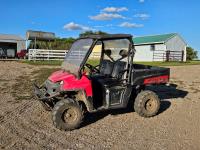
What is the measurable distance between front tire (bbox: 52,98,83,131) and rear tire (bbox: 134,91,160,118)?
5.79 ft

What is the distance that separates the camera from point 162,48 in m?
42.8

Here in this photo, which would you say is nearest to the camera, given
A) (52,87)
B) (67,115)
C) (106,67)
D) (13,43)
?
(67,115)

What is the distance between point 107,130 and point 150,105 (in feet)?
5.85

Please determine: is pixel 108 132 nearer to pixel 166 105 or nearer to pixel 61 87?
pixel 61 87

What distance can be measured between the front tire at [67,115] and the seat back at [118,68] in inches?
65.7

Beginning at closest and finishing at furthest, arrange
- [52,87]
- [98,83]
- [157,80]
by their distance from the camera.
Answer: [52,87]
[98,83]
[157,80]

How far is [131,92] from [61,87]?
2.15 metres

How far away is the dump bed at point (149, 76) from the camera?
26.8ft

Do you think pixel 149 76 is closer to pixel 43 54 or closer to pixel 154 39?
pixel 43 54

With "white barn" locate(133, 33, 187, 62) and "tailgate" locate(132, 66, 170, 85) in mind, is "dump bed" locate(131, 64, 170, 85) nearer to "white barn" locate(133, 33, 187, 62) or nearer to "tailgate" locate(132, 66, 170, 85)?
"tailgate" locate(132, 66, 170, 85)

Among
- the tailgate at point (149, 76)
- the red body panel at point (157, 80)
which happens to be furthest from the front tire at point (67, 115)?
the red body panel at point (157, 80)

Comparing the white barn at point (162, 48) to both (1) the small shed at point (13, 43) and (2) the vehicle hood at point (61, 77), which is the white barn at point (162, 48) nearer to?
(1) the small shed at point (13, 43)

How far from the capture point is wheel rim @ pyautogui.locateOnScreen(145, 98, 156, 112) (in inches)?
326

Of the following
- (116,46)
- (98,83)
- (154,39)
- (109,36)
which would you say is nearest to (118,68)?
(116,46)
